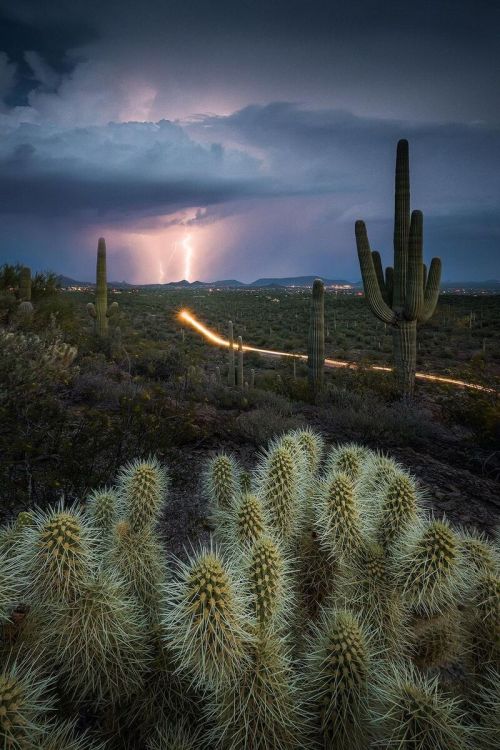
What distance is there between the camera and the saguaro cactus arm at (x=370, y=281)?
1273 centimetres

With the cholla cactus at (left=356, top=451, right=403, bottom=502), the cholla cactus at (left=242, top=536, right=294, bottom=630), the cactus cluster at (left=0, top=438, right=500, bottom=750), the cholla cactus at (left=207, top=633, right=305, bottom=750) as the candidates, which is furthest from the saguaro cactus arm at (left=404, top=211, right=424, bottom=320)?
the cholla cactus at (left=207, top=633, right=305, bottom=750)

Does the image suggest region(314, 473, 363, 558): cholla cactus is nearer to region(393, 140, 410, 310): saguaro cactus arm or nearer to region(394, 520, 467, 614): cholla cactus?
region(394, 520, 467, 614): cholla cactus

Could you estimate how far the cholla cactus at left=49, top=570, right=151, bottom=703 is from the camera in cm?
201

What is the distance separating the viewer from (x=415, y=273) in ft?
40.6

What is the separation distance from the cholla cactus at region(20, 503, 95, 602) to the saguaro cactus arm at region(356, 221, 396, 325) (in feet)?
38.9

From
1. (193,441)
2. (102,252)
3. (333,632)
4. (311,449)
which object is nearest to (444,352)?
(102,252)

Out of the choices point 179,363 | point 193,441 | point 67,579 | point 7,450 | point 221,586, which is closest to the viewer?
point 221,586

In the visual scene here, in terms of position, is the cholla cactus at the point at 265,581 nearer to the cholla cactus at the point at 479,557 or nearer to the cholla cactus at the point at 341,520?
the cholla cactus at the point at 341,520

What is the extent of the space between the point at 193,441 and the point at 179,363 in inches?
301

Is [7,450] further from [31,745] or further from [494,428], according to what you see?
[494,428]

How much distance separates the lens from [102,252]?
1961 cm

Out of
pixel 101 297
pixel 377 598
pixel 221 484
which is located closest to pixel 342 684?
pixel 377 598

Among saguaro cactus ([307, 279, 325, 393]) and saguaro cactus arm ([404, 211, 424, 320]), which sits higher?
saguaro cactus arm ([404, 211, 424, 320])

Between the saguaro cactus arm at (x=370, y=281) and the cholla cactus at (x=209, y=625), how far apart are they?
11790mm
